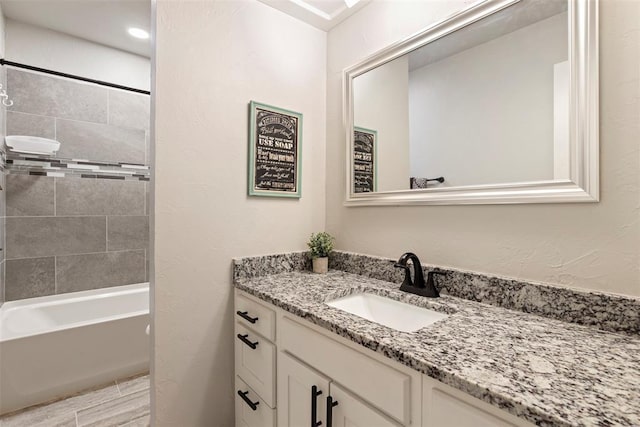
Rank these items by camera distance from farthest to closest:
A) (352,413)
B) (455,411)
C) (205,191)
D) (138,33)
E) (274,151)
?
(138,33) < (274,151) < (205,191) < (352,413) < (455,411)

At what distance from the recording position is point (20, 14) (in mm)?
2150

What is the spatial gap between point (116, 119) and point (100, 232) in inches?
39.6

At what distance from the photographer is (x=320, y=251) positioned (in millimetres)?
1684

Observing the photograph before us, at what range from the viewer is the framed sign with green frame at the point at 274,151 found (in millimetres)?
1556

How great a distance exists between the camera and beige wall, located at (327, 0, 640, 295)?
85 centimetres

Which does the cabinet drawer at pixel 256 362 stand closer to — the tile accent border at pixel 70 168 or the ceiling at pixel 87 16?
the tile accent border at pixel 70 168

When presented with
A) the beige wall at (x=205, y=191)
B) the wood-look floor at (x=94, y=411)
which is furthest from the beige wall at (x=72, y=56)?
the wood-look floor at (x=94, y=411)

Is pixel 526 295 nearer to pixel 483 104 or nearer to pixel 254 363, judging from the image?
pixel 483 104

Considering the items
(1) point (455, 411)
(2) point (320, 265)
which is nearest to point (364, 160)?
(2) point (320, 265)

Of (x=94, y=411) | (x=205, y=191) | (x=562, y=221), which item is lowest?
(x=94, y=411)

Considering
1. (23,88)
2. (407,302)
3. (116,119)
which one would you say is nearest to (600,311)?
(407,302)

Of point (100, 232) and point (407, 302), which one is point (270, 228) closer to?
point (407, 302)

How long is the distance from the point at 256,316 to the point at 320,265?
0.47m

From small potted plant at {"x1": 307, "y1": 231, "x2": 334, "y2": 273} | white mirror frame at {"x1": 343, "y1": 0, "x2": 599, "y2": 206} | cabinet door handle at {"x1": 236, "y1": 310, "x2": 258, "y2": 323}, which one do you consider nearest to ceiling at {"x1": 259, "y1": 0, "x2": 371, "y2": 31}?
white mirror frame at {"x1": 343, "y1": 0, "x2": 599, "y2": 206}
